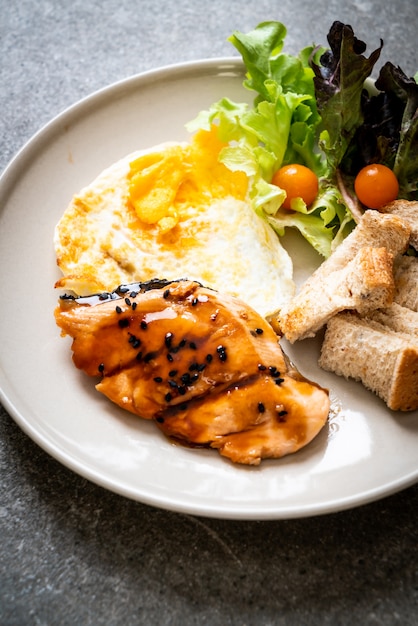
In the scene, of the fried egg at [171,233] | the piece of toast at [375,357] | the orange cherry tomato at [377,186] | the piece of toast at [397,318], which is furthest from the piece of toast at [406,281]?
the fried egg at [171,233]

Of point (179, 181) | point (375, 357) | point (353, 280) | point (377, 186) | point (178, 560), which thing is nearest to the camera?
point (178, 560)

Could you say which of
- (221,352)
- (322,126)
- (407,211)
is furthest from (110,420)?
(322,126)

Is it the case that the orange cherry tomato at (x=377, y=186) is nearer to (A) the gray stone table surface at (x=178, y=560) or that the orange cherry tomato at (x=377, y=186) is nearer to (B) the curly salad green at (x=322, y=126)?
(B) the curly salad green at (x=322, y=126)

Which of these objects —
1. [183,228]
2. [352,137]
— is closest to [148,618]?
[183,228]

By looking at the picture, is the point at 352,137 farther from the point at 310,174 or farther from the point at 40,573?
the point at 40,573

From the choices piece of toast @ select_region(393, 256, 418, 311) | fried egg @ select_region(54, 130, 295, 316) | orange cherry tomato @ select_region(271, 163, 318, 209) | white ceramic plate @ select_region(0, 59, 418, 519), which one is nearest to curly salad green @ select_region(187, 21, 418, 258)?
orange cherry tomato @ select_region(271, 163, 318, 209)

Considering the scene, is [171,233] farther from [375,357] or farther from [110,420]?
[375,357]

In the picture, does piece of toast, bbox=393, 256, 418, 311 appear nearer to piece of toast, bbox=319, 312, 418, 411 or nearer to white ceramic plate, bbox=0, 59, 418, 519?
piece of toast, bbox=319, 312, 418, 411

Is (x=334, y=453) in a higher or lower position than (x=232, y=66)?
lower

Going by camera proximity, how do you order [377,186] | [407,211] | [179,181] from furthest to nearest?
1. [179,181]
2. [377,186]
3. [407,211]
